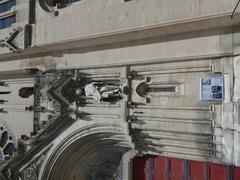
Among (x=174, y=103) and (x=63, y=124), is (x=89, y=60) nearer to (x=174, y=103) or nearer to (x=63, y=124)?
(x=63, y=124)

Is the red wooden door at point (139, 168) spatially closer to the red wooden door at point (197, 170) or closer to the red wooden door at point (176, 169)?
the red wooden door at point (176, 169)

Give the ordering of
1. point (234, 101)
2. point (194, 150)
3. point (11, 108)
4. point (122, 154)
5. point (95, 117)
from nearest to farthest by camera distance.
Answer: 1. point (234, 101)
2. point (194, 150)
3. point (95, 117)
4. point (122, 154)
5. point (11, 108)

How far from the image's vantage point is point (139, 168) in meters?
13.1

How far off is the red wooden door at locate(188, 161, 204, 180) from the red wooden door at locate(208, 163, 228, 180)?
0.60ft

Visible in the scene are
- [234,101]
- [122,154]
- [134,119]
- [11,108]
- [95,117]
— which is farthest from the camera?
[11,108]

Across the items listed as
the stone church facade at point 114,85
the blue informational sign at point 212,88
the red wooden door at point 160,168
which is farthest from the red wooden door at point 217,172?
the blue informational sign at point 212,88

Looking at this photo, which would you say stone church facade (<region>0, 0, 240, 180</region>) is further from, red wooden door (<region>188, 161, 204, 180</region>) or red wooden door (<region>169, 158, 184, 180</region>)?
red wooden door (<region>188, 161, 204, 180</region>)

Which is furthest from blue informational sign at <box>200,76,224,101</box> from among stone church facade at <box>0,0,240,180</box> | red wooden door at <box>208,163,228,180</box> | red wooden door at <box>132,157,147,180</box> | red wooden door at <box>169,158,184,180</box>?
red wooden door at <box>132,157,147,180</box>

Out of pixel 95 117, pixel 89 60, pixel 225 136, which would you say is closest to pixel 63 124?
pixel 95 117

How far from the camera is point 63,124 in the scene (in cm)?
1308

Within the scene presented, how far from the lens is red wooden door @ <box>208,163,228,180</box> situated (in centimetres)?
1123

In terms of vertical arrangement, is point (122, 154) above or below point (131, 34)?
below

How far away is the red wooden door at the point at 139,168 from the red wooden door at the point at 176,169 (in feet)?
3.25

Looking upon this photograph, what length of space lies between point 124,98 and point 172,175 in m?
2.79
